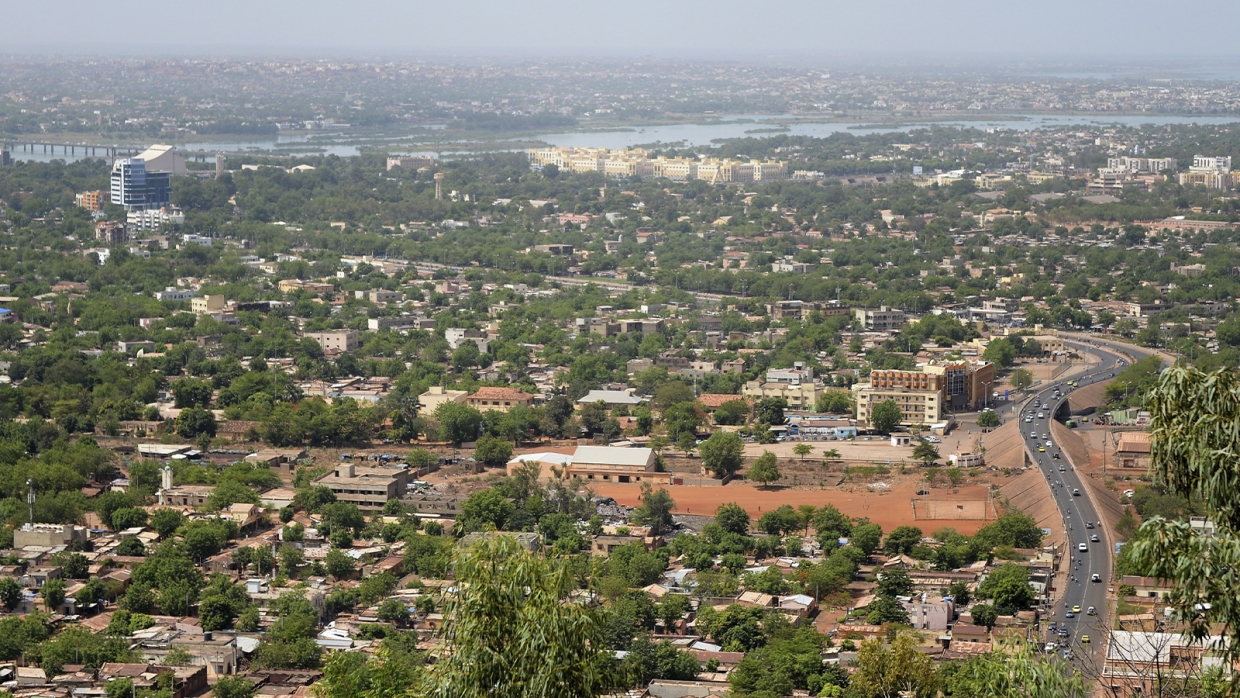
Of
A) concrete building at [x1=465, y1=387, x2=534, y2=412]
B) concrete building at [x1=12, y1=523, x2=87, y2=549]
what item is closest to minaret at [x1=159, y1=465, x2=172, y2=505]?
concrete building at [x1=12, y1=523, x2=87, y2=549]

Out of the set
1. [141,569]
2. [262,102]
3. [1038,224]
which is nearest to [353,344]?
[141,569]

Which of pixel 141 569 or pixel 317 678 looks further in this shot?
pixel 141 569

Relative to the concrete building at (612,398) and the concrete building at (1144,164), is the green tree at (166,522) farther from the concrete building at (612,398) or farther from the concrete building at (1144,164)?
the concrete building at (1144,164)

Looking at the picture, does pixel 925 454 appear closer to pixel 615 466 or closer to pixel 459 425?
pixel 615 466

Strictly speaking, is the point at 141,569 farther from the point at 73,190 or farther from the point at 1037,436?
the point at 73,190

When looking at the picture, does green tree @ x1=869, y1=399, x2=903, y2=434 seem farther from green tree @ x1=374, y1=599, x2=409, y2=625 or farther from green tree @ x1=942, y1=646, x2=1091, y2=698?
green tree @ x1=942, y1=646, x2=1091, y2=698

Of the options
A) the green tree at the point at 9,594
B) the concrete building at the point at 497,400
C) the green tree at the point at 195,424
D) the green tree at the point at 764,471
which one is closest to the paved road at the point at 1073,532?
the green tree at the point at 764,471

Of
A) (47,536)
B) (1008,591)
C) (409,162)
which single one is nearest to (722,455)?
(1008,591)
